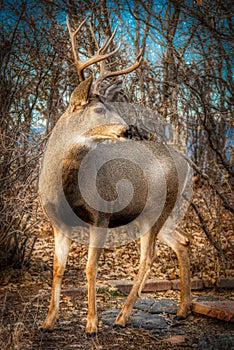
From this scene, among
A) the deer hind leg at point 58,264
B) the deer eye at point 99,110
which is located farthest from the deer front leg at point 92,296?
the deer eye at point 99,110

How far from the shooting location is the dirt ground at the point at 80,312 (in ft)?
14.2

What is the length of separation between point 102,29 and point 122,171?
3164 millimetres

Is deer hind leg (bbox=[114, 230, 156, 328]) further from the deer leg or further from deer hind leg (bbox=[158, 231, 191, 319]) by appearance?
the deer leg

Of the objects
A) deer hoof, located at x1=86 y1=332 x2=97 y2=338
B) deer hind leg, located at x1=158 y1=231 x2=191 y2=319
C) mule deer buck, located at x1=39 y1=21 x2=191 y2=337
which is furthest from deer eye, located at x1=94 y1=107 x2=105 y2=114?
deer hoof, located at x1=86 y1=332 x2=97 y2=338

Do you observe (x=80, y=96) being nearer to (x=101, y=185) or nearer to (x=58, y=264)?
(x=101, y=185)

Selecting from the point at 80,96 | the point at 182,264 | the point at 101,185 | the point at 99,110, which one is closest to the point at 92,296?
the point at 101,185

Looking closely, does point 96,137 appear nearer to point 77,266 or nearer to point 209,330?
point 209,330

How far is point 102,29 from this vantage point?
7.73m

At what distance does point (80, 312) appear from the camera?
5621 mm

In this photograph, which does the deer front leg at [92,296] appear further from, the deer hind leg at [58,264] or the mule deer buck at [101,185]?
the deer hind leg at [58,264]

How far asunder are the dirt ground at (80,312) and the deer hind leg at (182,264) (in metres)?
0.12

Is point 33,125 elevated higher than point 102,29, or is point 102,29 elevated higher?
point 102,29

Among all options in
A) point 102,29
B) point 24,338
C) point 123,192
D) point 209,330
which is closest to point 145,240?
point 123,192

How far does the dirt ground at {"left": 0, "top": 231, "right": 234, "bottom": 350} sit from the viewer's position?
4.33m
